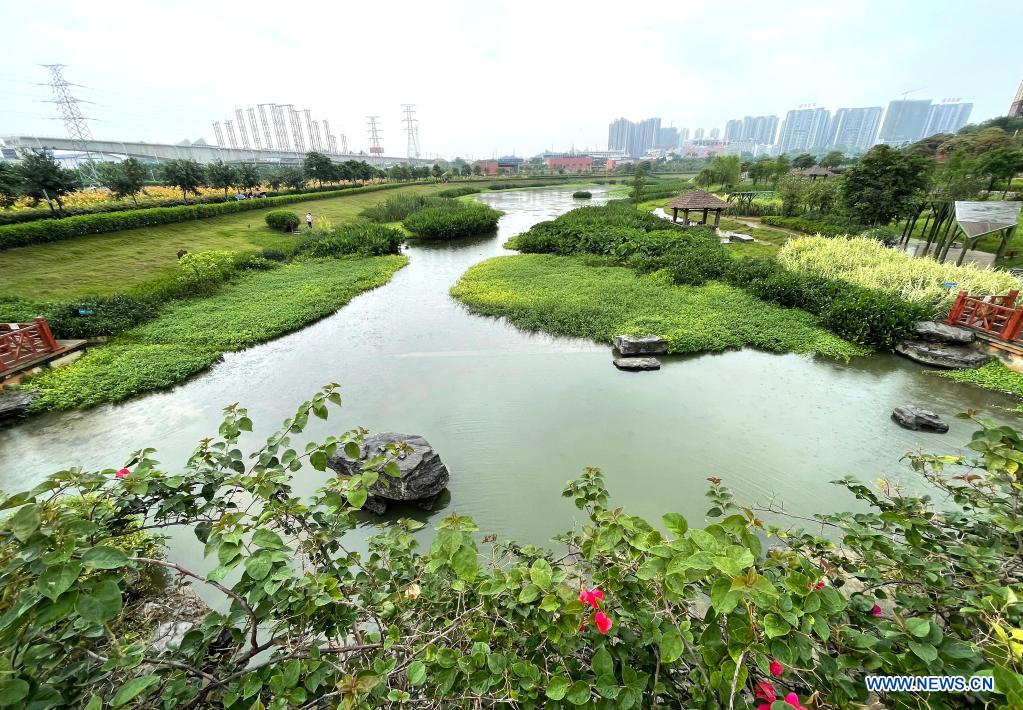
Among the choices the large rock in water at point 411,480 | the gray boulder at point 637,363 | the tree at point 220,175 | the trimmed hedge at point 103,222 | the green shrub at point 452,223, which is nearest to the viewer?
the large rock in water at point 411,480

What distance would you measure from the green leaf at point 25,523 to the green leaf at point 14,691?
0.39 meters

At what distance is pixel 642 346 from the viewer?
374 inches

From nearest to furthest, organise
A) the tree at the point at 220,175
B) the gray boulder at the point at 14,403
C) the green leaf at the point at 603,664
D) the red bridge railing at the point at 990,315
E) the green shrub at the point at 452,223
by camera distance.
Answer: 1. the green leaf at the point at 603,664
2. the gray boulder at the point at 14,403
3. the red bridge railing at the point at 990,315
4. the green shrub at the point at 452,223
5. the tree at the point at 220,175

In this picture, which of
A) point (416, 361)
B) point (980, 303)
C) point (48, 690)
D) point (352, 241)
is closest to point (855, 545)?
point (48, 690)

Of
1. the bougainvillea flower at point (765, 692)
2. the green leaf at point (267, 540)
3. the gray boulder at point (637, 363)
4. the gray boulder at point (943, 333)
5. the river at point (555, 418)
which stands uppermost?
the green leaf at point (267, 540)

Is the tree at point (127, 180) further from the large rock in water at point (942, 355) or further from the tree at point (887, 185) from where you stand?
the tree at point (887, 185)

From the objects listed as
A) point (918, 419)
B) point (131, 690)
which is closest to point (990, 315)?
point (918, 419)

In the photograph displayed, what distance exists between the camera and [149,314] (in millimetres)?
11656

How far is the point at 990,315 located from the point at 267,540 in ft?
45.6

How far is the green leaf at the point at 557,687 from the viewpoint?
4.55 feet

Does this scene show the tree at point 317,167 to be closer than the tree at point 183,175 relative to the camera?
No

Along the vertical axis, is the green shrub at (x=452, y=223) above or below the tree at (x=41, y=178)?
below

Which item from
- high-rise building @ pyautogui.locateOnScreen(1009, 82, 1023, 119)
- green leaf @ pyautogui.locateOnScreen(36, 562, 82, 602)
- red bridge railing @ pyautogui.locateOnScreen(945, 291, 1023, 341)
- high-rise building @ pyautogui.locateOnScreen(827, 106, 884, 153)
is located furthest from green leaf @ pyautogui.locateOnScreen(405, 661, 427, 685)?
high-rise building @ pyautogui.locateOnScreen(827, 106, 884, 153)

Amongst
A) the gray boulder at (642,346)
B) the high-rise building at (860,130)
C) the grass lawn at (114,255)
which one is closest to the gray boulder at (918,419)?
the gray boulder at (642,346)
